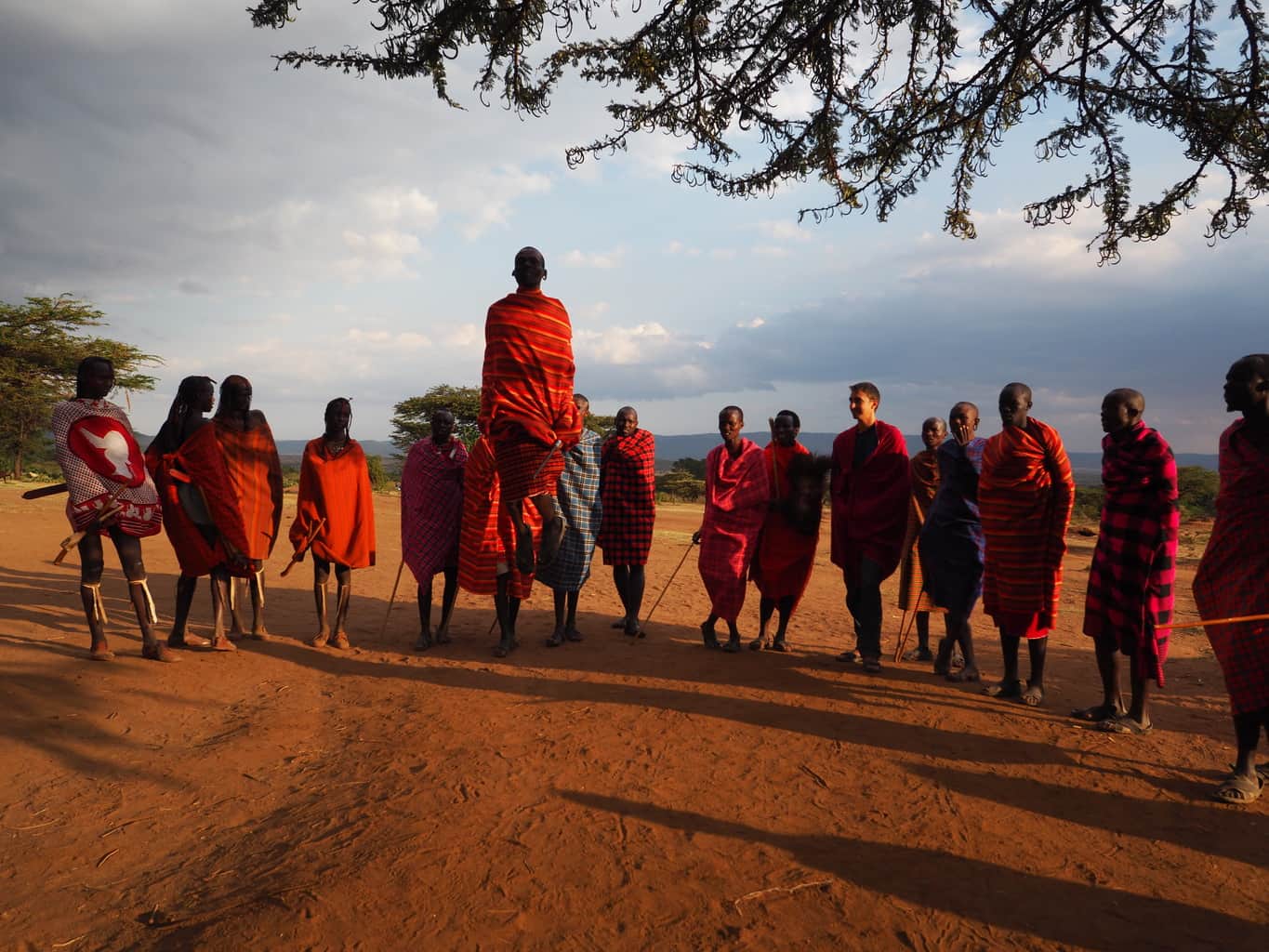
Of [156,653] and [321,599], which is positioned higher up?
[321,599]

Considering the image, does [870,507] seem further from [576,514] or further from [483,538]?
[483,538]

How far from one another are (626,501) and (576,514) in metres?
0.58

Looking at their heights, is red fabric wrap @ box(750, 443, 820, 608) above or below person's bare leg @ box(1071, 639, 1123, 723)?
above

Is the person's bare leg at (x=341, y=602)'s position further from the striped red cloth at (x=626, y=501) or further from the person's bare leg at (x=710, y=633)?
the person's bare leg at (x=710, y=633)

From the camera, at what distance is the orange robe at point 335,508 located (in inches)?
266

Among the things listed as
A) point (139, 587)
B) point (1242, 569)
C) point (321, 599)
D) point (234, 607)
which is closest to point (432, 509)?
point (321, 599)

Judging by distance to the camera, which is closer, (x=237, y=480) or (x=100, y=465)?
(x=100, y=465)

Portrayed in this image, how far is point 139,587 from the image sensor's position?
5.96 meters

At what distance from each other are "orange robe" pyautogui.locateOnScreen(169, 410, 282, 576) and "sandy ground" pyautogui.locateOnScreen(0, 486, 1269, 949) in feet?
3.04

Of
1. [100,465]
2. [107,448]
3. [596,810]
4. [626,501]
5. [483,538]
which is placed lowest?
[596,810]

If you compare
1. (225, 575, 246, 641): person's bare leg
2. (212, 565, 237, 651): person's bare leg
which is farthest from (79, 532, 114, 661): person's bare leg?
(225, 575, 246, 641): person's bare leg

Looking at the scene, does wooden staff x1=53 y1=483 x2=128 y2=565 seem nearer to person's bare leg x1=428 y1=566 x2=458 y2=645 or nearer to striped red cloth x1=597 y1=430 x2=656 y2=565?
person's bare leg x1=428 y1=566 x2=458 y2=645

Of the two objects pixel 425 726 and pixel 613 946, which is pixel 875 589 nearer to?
pixel 425 726

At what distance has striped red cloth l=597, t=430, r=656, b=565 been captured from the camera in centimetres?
746
